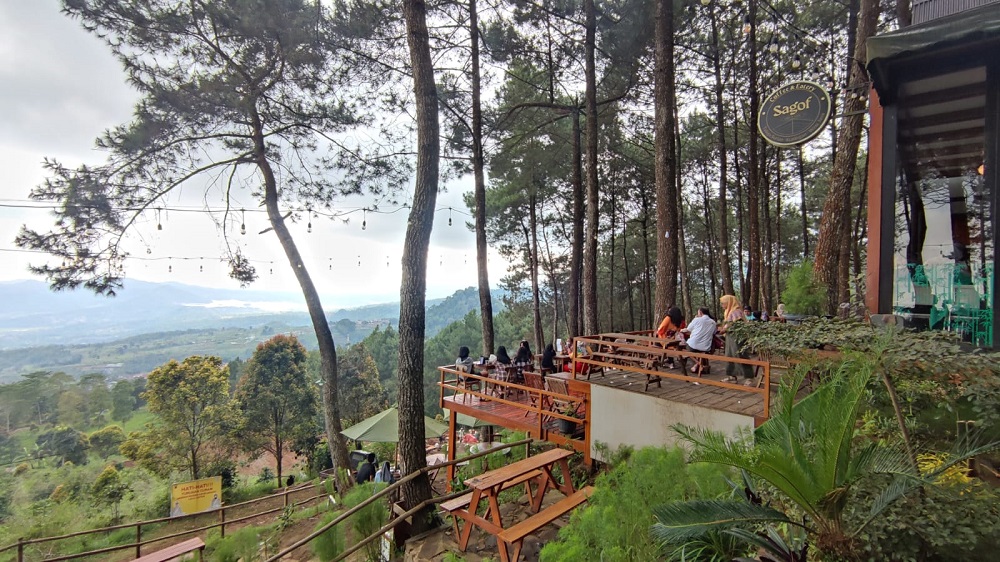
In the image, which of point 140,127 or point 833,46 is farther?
point 833,46

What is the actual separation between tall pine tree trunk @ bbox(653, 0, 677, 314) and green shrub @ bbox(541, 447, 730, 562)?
179 inches

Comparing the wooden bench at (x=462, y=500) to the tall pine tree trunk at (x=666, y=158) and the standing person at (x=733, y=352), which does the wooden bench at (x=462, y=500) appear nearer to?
the standing person at (x=733, y=352)

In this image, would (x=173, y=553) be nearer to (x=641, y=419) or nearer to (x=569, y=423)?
(x=569, y=423)

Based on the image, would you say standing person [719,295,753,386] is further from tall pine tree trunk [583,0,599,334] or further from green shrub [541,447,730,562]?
tall pine tree trunk [583,0,599,334]

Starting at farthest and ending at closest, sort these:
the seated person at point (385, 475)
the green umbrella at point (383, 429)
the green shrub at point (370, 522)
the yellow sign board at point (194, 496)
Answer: the yellow sign board at point (194, 496)
the green umbrella at point (383, 429)
the seated person at point (385, 475)
the green shrub at point (370, 522)

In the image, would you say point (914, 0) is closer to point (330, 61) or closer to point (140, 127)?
point (330, 61)

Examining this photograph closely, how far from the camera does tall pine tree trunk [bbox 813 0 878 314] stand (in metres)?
6.55

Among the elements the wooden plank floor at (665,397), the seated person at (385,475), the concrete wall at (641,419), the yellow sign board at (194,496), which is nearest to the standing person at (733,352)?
the wooden plank floor at (665,397)

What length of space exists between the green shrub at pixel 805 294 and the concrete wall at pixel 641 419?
4276 millimetres

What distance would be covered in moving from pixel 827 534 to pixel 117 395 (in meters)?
38.0

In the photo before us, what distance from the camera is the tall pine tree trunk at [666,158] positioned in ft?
24.3

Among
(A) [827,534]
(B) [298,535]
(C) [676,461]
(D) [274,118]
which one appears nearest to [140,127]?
(D) [274,118]

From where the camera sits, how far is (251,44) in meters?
9.17

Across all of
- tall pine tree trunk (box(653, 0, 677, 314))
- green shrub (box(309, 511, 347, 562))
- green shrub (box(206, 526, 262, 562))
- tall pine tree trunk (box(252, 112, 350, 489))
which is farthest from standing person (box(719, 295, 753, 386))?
tall pine tree trunk (box(252, 112, 350, 489))
